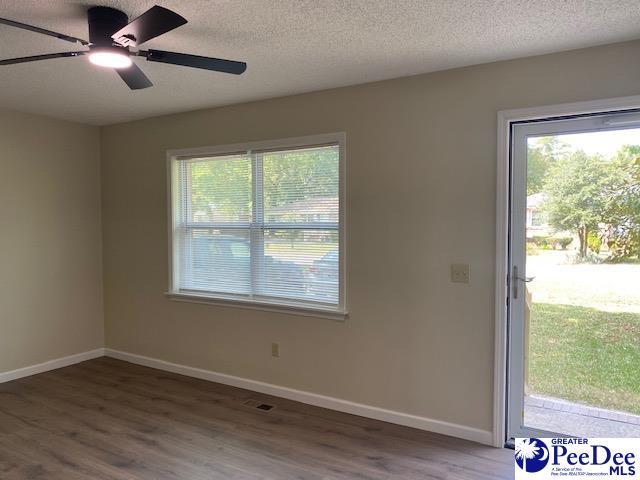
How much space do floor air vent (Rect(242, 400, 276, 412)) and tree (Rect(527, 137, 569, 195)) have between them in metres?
2.45

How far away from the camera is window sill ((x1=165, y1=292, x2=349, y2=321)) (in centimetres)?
330

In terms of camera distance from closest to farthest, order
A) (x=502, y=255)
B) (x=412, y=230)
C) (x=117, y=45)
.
→ (x=117, y=45), (x=502, y=255), (x=412, y=230)

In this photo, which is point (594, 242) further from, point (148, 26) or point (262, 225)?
point (148, 26)

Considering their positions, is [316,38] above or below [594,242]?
above

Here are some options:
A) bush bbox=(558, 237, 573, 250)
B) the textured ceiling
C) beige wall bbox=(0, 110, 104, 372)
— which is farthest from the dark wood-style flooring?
the textured ceiling

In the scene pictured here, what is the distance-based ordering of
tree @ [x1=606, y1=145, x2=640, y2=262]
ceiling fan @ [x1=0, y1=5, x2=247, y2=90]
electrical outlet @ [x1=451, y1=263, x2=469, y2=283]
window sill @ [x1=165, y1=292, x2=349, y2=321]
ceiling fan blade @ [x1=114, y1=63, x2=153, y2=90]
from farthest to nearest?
1. window sill @ [x1=165, y1=292, x2=349, y2=321]
2. electrical outlet @ [x1=451, y1=263, x2=469, y2=283]
3. tree @ [x1=606, y1=145, x2=640, y2=262]
4. ceiling fan blade @ [x1=114, y1=63, x2=153, y2=90]
5. ceiling fan @ [x1=0, y1=5, x2=247, y2=90]

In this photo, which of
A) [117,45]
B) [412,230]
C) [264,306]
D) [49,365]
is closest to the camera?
[117,45]

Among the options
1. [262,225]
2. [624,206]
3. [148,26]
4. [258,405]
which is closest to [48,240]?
[262,225]

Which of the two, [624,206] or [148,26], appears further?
[624,206]

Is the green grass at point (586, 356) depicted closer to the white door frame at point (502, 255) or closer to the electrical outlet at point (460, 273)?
the white door frame at point (502, 255)

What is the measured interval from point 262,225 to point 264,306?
2.26 ft

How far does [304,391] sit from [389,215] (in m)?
1.59

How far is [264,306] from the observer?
142 inches

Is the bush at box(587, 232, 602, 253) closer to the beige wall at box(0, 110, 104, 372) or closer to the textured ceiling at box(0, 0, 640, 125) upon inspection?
the textured ceiling at box(0, 0, 640, 125)
